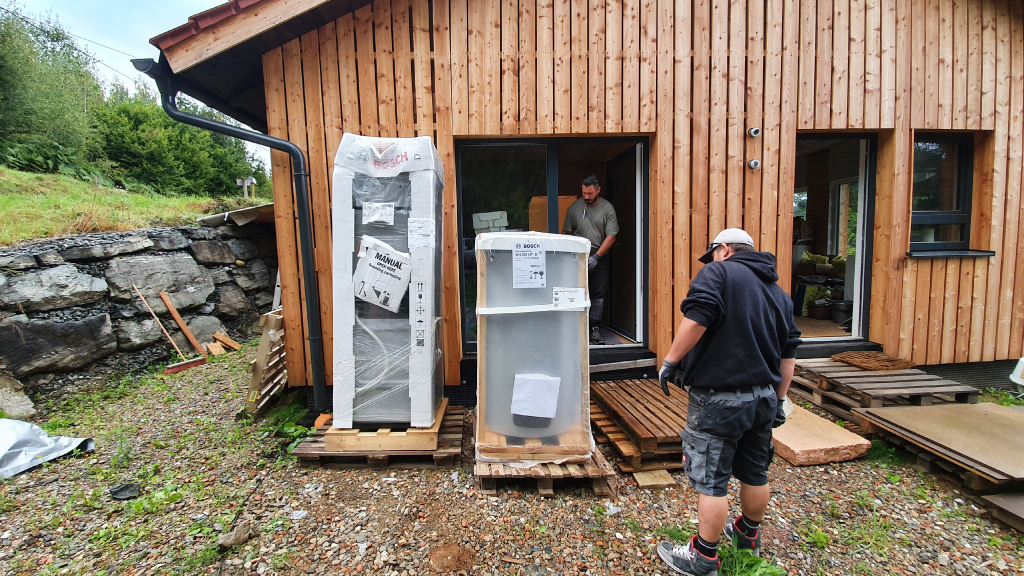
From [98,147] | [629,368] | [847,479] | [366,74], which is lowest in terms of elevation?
[847,479]

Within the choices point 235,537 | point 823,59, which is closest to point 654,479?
point 235,537

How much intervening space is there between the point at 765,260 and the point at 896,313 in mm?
4003

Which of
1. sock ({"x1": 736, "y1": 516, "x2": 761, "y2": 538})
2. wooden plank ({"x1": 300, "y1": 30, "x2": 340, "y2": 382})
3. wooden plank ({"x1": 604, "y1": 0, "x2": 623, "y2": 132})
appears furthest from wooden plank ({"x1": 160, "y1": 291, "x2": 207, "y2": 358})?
sock ({"x1": 736, "y1": 516, "x2": 761, "y2": 538})

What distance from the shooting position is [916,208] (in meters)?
4.83

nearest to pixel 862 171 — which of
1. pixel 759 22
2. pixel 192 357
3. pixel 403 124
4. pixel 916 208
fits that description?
pixel 916 208

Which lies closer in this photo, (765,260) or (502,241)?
(765,260)

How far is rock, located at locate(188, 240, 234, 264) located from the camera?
6750 millimetres

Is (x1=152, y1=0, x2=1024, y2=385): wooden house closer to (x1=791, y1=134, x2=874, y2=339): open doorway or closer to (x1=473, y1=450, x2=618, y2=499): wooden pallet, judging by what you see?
(x1=791, y1=134, x2=874, y2=339): open doorway

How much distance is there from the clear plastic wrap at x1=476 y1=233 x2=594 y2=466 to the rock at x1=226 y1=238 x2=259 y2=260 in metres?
6.82

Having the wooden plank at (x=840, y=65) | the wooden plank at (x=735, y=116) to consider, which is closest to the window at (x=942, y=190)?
the wooden plank at (x=840, y=65)

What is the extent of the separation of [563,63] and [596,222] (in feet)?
6.05

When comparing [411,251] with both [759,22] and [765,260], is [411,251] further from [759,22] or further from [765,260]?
[759,22]

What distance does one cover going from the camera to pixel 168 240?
6.30 metres

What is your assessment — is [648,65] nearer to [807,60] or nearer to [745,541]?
[807,60]
